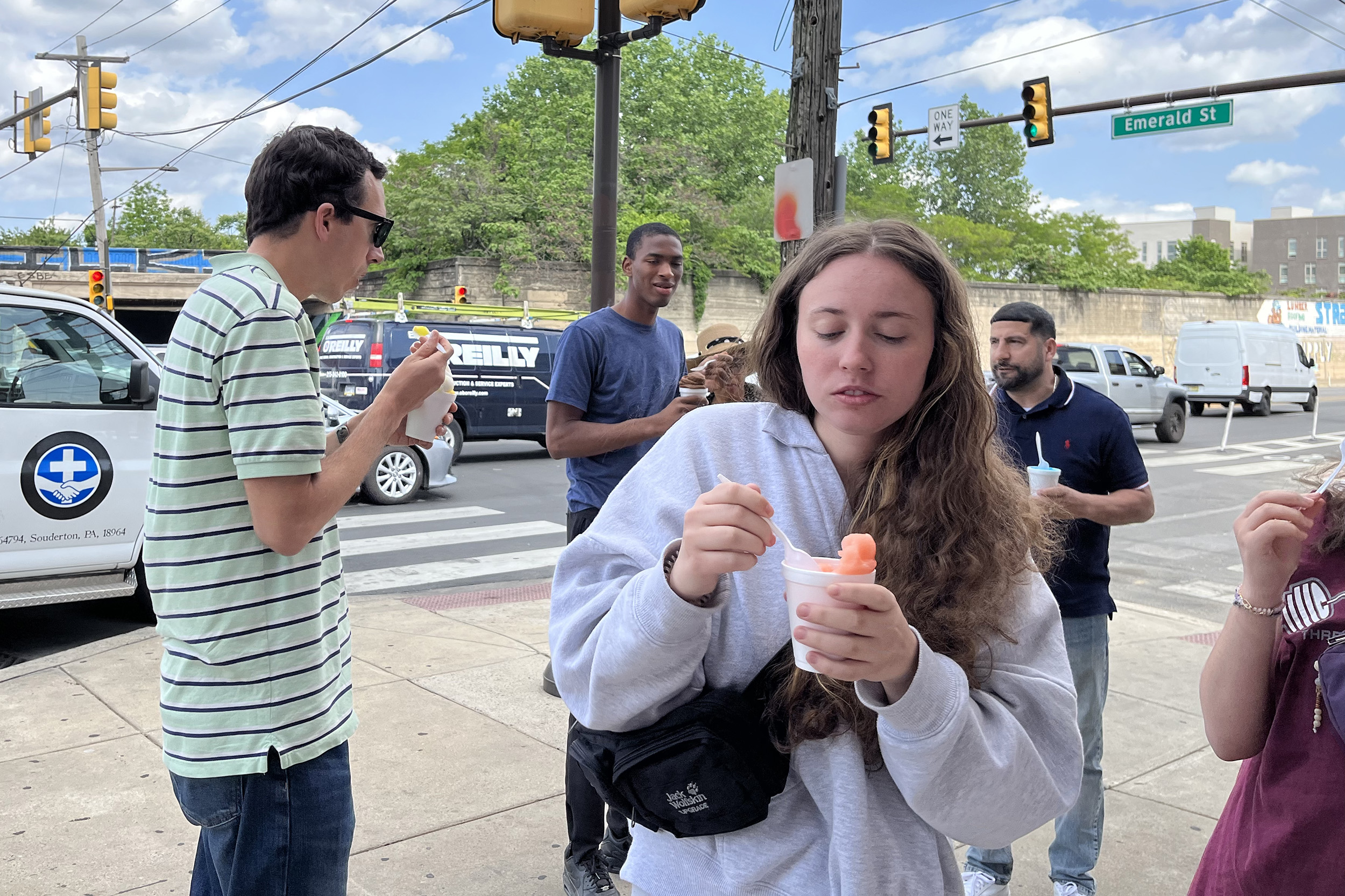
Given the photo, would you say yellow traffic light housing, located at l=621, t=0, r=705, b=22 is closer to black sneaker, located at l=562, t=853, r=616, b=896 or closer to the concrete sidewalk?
the concrete sidewalk

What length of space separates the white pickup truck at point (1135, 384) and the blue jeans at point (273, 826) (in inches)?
785

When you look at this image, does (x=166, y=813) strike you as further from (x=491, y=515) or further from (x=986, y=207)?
(x=986, y=207)

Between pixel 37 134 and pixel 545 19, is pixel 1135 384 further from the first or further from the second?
pixel 37 134

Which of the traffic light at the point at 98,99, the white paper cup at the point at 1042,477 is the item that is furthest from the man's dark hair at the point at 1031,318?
the traffic light at the point at 98,99

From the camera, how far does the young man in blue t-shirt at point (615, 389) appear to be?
3996mm

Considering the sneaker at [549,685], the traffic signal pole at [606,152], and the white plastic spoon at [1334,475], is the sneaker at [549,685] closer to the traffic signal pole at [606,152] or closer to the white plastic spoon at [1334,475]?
the traffic signal pole at [606,152]

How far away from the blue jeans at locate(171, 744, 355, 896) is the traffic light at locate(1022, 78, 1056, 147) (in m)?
18.7

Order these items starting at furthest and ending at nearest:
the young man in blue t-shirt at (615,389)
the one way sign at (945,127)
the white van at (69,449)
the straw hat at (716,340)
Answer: the one way sign at (945,127)
the white van at (69,449)
the straw hat at (716,340)
the young man in blue t-shirt at (615,389)

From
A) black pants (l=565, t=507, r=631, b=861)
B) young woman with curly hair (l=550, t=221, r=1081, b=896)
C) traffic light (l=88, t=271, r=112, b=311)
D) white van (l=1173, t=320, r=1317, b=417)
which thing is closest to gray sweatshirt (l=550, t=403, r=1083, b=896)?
young woman with curly hair (l=550, t=221, r=1081, b=896)

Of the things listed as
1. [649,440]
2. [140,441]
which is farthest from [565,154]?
[649,440]

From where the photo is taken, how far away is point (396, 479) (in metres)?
12.8

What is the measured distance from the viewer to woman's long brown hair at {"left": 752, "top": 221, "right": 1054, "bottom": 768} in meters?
1.47

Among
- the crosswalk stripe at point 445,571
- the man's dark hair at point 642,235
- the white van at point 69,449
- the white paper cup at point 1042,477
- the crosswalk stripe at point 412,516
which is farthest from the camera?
the crosswalk stripe at point 412,516

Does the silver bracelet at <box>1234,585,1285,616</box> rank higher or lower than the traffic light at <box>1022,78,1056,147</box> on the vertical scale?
lower
